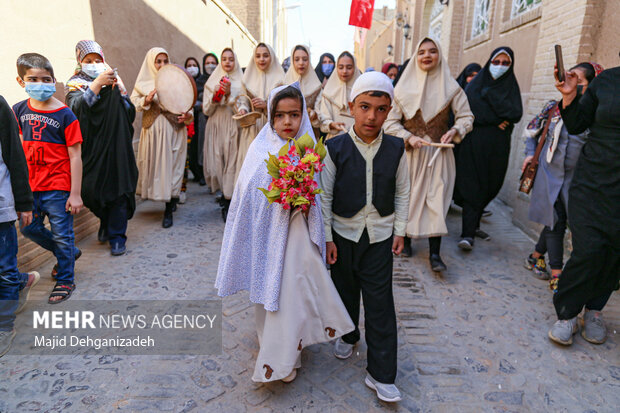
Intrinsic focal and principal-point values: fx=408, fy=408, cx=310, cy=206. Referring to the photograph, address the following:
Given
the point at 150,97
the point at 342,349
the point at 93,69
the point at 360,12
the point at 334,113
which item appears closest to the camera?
the point at 342,349

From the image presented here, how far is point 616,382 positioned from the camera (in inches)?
104

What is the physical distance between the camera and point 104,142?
4418 mm

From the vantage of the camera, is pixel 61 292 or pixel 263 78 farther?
pixel 263 78

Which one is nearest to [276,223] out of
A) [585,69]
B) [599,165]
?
[599,165]

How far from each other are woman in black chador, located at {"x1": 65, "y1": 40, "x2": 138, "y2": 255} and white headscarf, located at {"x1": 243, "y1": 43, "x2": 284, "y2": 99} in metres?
1.57

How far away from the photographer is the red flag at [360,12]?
1527 cm

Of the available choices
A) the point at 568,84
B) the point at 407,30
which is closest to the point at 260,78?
the point at 568,84

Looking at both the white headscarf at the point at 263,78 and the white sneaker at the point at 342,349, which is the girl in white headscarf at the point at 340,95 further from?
the white sneaker at the point at 342,349

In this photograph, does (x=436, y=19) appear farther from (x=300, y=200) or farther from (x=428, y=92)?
(x=300, y=200)

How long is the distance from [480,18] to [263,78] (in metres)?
6.17

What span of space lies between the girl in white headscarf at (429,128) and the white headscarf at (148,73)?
10.6 ft

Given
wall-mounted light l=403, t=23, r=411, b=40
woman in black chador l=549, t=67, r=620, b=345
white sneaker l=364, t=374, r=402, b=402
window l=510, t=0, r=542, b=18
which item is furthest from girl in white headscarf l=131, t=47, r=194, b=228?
wall-mounted light l=403, t=23, r=411, b=40

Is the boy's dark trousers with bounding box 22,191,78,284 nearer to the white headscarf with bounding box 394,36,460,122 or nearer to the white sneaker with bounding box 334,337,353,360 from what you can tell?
the white sneaker with bounding box 334,337,353,360

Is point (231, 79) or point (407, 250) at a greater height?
point (231, 79)
